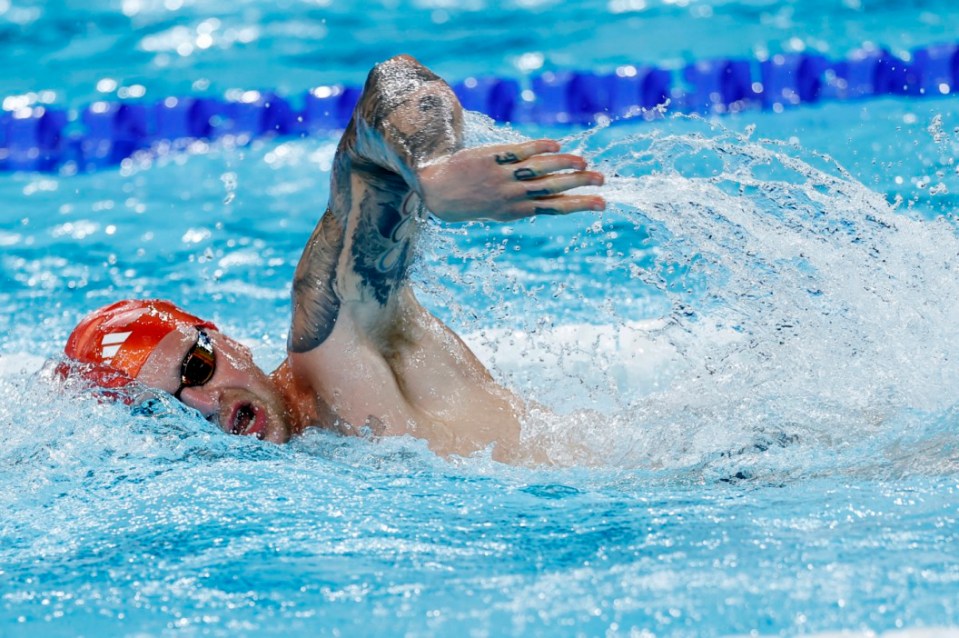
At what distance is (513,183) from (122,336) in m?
0.90

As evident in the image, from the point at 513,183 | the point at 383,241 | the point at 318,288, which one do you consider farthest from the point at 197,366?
the point at 513,183

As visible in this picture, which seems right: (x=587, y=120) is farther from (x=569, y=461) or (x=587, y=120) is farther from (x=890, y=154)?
(x=569, y=461)

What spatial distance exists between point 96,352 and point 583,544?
35.1 inches

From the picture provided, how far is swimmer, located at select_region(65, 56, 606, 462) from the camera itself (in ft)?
6.55

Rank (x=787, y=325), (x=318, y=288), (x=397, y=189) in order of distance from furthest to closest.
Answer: (x=787, y=325), (x=318, y=288), (x=397, y=189)

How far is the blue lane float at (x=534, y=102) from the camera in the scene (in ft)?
14.5

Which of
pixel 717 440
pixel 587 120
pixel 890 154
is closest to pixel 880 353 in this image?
pixel 717 440

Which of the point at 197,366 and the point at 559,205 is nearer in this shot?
the point at 559,205

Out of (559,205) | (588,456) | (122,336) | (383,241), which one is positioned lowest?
(588,456)

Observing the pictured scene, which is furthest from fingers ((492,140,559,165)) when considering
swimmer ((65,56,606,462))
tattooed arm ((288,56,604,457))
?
swimmer ((65,56,606,462))

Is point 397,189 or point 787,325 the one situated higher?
point 397,189

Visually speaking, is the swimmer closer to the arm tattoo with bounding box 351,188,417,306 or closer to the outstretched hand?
the arm tattoo with bounding box 351,188,417,306

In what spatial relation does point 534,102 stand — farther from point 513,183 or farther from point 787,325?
point 513,183

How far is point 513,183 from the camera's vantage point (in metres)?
1.47
